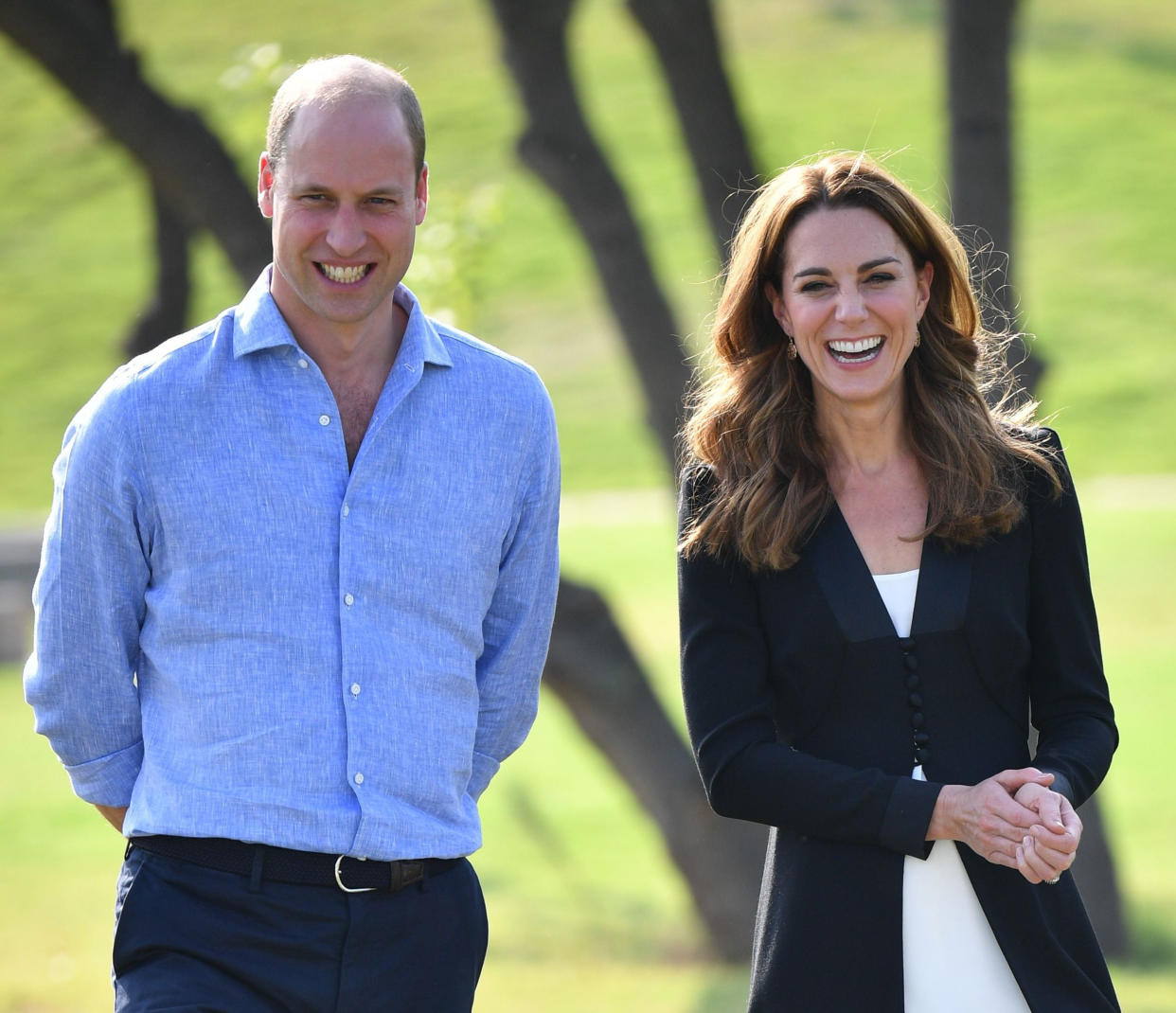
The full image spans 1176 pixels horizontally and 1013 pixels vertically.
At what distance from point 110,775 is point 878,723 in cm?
126

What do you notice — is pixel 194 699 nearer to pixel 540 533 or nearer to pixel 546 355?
pixel 540 533

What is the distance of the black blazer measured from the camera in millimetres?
2623

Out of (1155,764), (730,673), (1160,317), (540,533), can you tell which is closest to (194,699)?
(540,533)

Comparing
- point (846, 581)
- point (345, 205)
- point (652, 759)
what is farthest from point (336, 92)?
point (652, 759)

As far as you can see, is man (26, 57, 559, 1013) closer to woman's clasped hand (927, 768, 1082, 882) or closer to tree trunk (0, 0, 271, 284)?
woman's clasped hand (927, 768, 1082, 882)

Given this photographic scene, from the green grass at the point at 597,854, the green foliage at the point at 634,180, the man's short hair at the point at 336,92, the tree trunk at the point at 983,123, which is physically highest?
the green foliage at the point at 634,180

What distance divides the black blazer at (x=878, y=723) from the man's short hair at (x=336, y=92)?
867 mm

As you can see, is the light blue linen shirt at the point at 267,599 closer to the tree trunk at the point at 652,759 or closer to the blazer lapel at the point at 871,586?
the blazer lapel at the point at 871,586

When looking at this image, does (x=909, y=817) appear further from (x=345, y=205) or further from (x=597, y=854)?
(x=597, y=854)

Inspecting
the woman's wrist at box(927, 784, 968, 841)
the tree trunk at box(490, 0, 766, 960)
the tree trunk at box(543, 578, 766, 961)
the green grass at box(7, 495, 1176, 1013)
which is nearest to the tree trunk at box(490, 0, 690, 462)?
the tree trunk at box(490, 0, 766, 960)

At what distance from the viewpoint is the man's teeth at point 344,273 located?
268 cm

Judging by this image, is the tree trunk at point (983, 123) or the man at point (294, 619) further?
the tree trunk at point (983, 123)

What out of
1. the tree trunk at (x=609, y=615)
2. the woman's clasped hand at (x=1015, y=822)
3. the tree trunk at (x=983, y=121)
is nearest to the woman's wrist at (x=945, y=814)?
the woman's clasped hand at (x=1015, y=822)

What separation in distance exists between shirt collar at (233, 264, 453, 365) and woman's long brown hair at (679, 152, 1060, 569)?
19.6 inches
